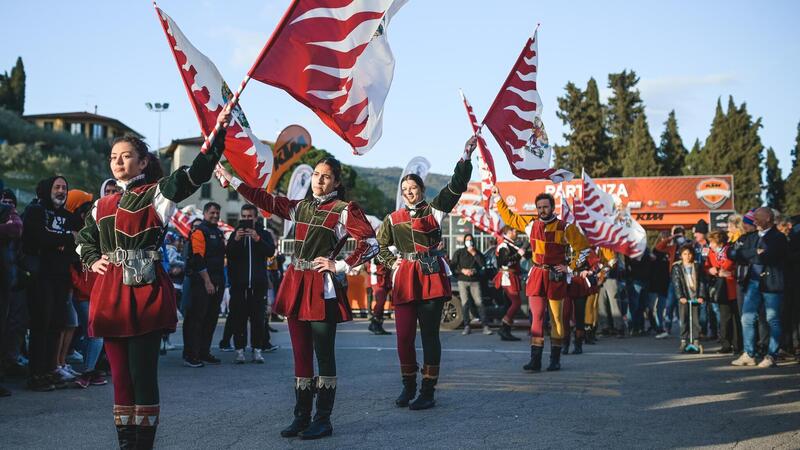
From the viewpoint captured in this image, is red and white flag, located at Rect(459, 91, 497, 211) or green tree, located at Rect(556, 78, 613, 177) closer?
red and white flag, located at Rect(459, 91, 497, 211)

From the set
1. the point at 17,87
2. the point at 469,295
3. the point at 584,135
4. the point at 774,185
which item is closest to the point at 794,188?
the point at 774,185

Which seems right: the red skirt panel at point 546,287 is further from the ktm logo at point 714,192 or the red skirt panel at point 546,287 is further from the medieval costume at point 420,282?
the ktm logo at point 714,192

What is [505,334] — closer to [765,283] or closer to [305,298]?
[765,283]

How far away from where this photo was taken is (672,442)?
5512mm

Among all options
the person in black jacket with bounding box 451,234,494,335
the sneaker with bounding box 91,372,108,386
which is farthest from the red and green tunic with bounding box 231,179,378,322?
the person in black jacket with bounding box 451,234,494,335

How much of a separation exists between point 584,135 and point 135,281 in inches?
1965

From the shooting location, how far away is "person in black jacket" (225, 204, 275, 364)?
10.5 m

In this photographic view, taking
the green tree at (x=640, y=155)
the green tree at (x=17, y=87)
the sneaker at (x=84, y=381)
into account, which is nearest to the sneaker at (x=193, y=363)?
the sneaker at (x=84, y=381)

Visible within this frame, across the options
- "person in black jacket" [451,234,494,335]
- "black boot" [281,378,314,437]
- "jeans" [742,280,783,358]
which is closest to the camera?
"black boot" [281,378,314,437]

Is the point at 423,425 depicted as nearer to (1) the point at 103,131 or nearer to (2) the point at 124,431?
(2) the point at 124,431

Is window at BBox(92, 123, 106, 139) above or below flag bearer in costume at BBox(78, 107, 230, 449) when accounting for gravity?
above

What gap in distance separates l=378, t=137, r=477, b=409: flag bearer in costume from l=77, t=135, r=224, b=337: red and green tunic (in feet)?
9.55

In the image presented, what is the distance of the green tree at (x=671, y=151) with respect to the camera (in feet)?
190

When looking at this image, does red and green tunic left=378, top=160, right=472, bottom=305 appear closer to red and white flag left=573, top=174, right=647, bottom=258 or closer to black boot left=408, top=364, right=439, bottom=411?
black boot left=408, top=364, right=439, bottom=411
